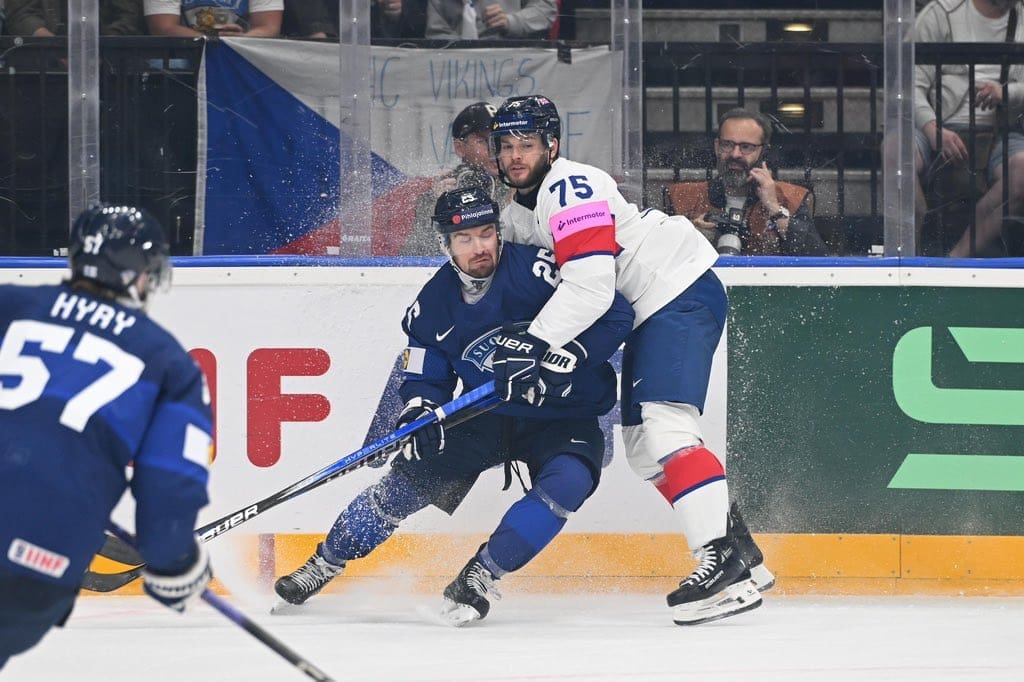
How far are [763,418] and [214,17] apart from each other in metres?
2.05

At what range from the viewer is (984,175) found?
447cm

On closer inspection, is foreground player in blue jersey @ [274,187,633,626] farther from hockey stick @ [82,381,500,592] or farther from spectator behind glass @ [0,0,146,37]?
spectator behind glass @ [0,0,146,37]

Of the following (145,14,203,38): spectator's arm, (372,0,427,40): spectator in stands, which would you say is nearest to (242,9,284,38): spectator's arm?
(145,14,203,38): spectator's arm

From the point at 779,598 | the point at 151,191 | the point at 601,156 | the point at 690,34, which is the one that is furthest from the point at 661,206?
the point at 151,191

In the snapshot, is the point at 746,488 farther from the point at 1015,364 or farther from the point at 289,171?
the point at 289,171

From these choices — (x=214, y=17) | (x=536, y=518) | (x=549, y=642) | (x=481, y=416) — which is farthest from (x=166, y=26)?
(x=549, y=642)

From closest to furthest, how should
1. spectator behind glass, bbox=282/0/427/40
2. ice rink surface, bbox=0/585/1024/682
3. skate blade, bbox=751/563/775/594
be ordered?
ice rink surface, bbox=0/585/1024/682
skate blade, bbox=751/563/775/594
spectator behind glass, bbox=282/0/427/40

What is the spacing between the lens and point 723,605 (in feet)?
12.1

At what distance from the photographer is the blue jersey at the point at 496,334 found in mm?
3832

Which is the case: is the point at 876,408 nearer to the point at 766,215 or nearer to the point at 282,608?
the point at 766,215

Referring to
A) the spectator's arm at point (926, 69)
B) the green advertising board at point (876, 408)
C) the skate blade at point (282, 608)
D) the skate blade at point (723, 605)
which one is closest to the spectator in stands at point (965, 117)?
the spectator's arm at point (926, 69)

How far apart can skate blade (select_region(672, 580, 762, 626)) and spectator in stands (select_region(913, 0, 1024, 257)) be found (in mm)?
1363

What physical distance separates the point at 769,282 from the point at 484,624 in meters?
1.35

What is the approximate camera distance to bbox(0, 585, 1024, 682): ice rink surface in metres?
3.06
